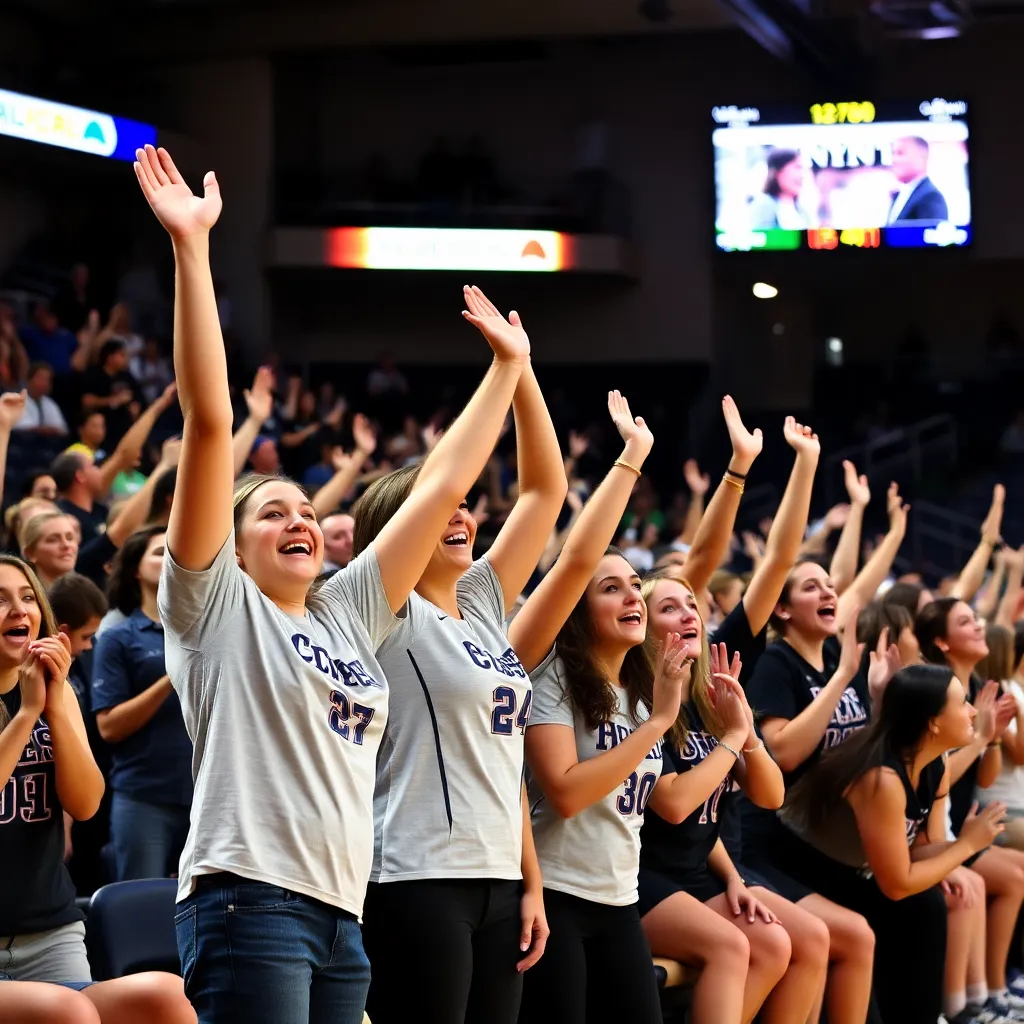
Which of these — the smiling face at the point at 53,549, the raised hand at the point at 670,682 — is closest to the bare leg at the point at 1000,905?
the raised hand at the point at 670,682

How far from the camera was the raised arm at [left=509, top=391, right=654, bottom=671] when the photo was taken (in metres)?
3.21

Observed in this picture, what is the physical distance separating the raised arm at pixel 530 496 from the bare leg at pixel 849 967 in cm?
157

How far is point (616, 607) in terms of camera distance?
3.43 meters

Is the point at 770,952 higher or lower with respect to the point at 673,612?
lower

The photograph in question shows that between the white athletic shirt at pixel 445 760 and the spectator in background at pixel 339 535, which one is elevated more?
the spectator in background at pixel 339 535

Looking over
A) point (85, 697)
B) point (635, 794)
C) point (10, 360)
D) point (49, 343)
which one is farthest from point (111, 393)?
point (635, 794)

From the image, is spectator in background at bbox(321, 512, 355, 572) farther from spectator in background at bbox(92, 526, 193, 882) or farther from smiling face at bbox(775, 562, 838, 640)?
smiling face at bbox(775, 562, 838, 640)

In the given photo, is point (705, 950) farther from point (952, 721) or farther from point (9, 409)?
point (9, 409)

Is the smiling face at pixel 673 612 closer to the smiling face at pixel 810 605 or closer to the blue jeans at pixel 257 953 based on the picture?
the smiling face at pixel 810 605

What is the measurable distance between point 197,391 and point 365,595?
1.85 feet

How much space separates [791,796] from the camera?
14.4 ft

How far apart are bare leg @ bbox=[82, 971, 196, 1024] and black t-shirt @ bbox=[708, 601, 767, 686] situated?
1899 mm

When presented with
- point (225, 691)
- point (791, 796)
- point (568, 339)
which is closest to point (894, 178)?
point (568, 339)

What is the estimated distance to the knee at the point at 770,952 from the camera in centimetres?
380
